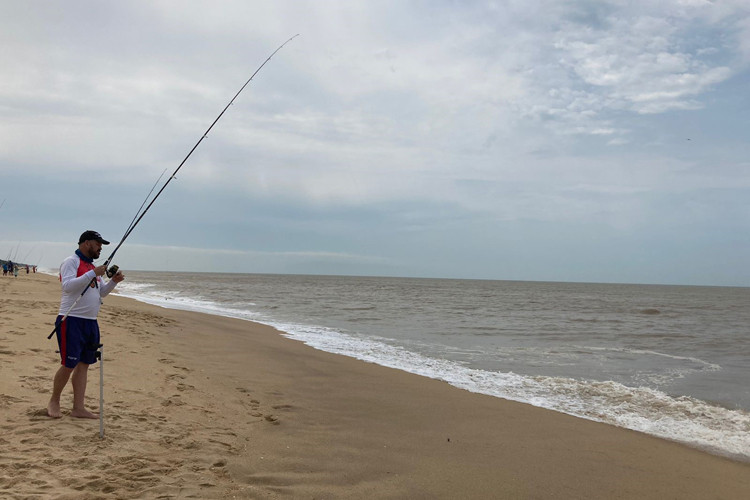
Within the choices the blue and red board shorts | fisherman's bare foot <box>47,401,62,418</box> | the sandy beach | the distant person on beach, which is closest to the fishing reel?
the distant person on beach

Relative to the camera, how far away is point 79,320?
416cm

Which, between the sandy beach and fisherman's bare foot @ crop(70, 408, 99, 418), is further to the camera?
fisherman's bare foot @ crop(70, 408, 99, 418)

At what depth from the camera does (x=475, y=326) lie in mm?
17297

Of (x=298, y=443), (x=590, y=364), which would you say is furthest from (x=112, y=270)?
(x=590, y=364)

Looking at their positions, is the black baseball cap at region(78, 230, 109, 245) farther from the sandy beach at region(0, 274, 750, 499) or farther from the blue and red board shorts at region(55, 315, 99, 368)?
the sandy beach at region(0, 274, 750, 499)

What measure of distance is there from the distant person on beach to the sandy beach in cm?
25

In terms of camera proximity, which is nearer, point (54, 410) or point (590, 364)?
point (54, 410)

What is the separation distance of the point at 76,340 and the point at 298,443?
6.94 ft

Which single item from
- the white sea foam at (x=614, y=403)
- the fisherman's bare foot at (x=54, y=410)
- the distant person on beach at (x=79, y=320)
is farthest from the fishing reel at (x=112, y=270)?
the white sea foam at (x=614, y=403)

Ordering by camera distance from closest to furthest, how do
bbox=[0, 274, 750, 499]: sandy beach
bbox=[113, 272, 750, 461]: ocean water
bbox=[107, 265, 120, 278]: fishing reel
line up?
bbox=[0, 274, 750, 499]: sandy beach → bbox=[107, 265, 120, 278]: fishing reel → bbox=[113, 272, 750, 461]: ocean water

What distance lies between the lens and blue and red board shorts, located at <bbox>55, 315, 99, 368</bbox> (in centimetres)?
406

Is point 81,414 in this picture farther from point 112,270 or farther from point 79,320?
point 112,270

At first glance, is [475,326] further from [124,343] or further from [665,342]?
[124,343]

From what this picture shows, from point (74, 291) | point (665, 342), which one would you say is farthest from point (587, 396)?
point (665, 342)
